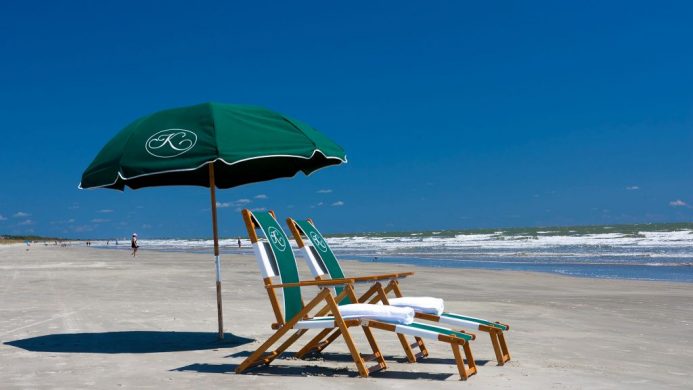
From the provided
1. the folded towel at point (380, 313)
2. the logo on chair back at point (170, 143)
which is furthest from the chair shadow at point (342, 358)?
the logo on chair back at point (170, 143)

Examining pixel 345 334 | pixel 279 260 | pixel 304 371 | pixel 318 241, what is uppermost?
pixel 318 241

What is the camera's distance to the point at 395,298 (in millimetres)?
6188

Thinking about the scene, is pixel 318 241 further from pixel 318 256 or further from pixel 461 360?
pixel 461 360

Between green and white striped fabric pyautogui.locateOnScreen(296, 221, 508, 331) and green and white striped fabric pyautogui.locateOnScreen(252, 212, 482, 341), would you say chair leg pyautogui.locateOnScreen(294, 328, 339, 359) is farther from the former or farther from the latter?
green and white striped fabric pyautogui.locateOnScreen(296, 221, 508, 331)

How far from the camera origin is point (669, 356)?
6.28 metres

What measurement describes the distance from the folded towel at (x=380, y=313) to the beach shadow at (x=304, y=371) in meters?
0.45

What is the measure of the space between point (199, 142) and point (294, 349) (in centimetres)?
213

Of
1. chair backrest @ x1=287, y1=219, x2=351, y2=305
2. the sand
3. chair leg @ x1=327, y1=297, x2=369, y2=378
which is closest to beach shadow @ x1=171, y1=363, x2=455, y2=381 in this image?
the sand

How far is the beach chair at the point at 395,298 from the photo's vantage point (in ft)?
18.7

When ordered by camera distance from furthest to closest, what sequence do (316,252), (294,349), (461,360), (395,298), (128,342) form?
(128,342) < (294,349) < (316,252) < (395,298) < (461,360)

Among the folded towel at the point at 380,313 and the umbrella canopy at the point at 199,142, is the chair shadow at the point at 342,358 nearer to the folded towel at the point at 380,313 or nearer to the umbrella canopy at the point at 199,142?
the folded towel at the point at 380,313

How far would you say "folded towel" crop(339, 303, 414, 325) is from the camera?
5109 millimetres

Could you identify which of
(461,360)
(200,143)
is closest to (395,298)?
(461,360)

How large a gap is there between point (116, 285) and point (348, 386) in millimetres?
11107
